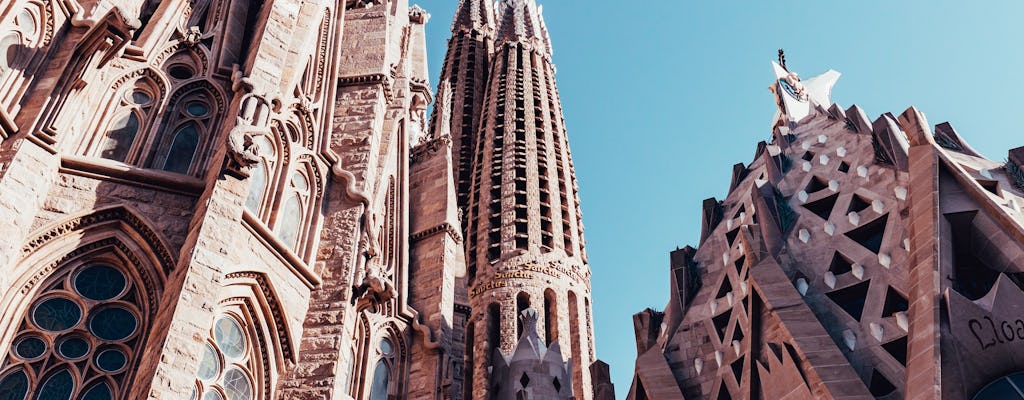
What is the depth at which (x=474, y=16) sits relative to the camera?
167ft

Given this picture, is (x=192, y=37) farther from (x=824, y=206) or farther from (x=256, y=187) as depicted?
(x=824, y=206)

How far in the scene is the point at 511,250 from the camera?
1217 inches

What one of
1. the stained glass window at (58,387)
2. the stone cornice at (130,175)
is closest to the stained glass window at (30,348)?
the stained glass window at (58,387)

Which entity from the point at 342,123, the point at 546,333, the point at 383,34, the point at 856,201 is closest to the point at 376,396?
the point at 342,123

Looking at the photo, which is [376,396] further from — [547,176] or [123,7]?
[547,176]

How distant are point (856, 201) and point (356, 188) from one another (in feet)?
25.0

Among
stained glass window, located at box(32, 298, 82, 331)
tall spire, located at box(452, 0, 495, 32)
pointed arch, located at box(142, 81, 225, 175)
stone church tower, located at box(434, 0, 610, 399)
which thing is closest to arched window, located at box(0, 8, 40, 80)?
pointed arch, located at box(142, 81, 225, 175)

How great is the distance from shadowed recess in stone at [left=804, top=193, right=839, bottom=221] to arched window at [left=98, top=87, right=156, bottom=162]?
33.1 ft

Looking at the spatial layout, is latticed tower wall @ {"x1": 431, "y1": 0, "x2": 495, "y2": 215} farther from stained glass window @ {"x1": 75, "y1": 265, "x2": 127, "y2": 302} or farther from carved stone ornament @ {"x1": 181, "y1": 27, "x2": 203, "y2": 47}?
stained glass window @ {"x1": 75, "y1": 265, "x2": 127, "y2": 302}

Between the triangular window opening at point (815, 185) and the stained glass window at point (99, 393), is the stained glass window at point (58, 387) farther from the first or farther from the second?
the triangular window opening at point (815, 185)

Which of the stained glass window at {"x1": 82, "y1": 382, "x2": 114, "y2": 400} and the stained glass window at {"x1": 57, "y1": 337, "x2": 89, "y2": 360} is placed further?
the stained glass window at {"x1": 57, "y1": 337, "x2": 89, "y2": 360}

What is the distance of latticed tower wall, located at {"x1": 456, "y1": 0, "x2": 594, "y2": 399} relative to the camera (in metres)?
29.2

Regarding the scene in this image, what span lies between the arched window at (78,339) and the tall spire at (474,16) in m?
41.3

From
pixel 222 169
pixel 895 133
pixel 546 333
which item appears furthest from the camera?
pixel 546 333
